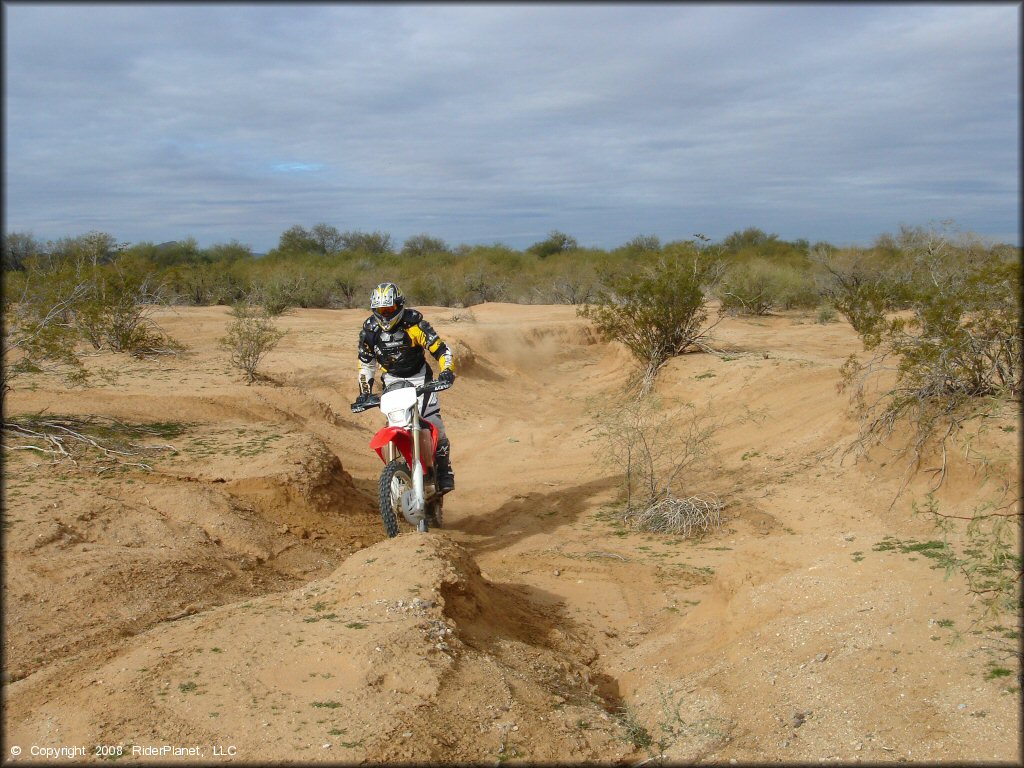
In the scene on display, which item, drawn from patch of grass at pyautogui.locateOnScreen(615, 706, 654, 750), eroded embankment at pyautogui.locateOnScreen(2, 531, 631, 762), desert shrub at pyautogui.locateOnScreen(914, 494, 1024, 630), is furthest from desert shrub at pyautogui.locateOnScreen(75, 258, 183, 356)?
desert shrub at pyautogui.locateOnScreen(914, 494, 1024, 630)

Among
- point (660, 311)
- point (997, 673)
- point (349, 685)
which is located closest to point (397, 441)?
point (349, 685)

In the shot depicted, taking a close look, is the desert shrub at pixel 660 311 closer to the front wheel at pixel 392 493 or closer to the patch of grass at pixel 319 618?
the front wheel at pixel 392 493

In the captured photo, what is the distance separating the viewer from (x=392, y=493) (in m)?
6.55

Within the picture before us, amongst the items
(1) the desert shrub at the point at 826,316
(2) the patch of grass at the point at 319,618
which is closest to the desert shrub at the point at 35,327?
(2) the patch of grass at the point at 319,618

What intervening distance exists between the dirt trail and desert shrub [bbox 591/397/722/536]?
228mm

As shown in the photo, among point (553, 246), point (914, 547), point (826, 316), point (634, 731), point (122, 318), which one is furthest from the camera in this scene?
point (553, 246)

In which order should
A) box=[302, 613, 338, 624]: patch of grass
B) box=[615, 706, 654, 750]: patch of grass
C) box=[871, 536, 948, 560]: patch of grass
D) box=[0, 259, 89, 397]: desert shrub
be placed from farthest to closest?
box=[0, 259, 89, 397]: desert shrub
box=[871, 536, 948, 560]: patch of grass
box=[302, 613, 338, 624]: patch of grass
box=[615, 706, 654, 750]: patch of grass

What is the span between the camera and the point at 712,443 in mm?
10078

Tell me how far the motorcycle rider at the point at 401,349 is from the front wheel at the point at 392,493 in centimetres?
58

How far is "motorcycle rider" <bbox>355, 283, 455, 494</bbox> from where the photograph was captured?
7121 mm

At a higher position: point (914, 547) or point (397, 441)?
point (397, 441)

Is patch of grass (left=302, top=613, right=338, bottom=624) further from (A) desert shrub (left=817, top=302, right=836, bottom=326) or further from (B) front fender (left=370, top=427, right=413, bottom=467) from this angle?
(A) desert shrub (left=817, top=302, right=836, bottom=326)

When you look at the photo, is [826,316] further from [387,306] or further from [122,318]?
[387,306]

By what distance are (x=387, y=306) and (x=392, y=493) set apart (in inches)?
66.1
